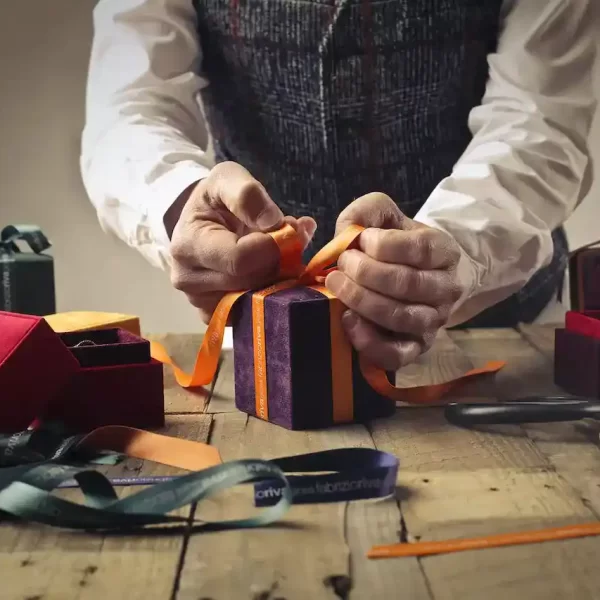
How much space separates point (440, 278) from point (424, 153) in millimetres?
407

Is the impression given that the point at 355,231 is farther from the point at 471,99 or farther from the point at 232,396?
the point at 471,99

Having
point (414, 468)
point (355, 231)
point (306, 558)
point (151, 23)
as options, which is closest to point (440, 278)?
point (355, 231)

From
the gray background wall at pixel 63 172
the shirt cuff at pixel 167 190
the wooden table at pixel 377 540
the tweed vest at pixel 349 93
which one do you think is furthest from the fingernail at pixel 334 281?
the gray background wall at pixel 63 172

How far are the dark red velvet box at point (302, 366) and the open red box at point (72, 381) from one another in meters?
0.09

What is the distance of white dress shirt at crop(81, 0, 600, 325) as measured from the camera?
2.70 ft

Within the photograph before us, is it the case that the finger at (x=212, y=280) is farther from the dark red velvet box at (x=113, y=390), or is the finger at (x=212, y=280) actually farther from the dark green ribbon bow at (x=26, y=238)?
the dark green ribbon bow at (x=26, y=238)

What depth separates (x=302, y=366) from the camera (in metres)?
0.62

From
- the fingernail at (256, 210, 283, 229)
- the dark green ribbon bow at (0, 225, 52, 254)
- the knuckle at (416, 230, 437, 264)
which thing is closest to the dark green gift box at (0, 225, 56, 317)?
the dark green ribbon bow at (0, 225, 52, 254)

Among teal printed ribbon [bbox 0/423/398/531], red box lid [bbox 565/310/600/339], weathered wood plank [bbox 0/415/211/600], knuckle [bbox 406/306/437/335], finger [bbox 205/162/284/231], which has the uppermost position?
finger [bbox 205/162/284/231]

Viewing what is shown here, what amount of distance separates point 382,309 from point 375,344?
0.03 metres

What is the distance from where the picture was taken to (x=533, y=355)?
0.86 meters

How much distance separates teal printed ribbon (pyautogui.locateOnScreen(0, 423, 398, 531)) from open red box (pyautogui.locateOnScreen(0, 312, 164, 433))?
0.04 metres

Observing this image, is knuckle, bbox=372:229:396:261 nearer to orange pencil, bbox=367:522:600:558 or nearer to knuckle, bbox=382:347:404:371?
knuckle, bbox=382:347:404:371

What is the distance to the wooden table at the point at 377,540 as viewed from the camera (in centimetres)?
38
